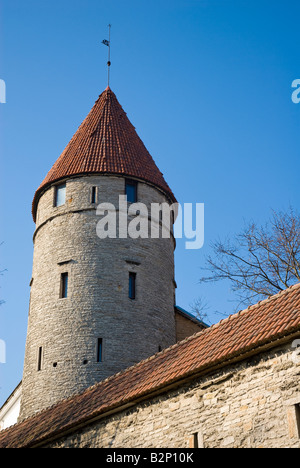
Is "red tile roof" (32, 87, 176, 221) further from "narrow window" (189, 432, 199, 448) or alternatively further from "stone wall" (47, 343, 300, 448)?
"narrow window" (189, 432, 199, 448)

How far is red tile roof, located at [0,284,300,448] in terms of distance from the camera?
10656mm

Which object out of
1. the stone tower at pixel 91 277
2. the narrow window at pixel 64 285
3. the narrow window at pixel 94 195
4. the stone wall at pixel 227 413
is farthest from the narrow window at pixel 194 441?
the narrow window at pixel 94 195

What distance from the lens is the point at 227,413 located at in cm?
1061

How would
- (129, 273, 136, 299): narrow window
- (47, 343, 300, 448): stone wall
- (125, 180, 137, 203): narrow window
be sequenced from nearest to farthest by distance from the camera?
(47, 343, 300, 448): stone wall, (129, 273, 136, 299): narrow window, (125, 180, 137, 203): narrow window

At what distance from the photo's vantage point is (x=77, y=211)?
21812mm

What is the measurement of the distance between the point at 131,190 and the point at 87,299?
4.09 metres

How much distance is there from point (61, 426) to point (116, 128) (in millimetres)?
12727

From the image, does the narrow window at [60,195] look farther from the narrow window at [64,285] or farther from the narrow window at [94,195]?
the narrow window at [64,285]

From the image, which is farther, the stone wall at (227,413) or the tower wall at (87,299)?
the tower wall at (87,299)

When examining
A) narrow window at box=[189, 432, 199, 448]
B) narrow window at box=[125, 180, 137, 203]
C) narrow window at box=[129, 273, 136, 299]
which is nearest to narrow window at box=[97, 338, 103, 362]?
narrow window at box=[129, 273, 136, 299]

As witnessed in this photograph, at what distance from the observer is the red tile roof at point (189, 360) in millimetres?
10656

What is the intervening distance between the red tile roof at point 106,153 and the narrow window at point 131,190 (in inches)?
10.2

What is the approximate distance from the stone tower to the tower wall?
30 mm
